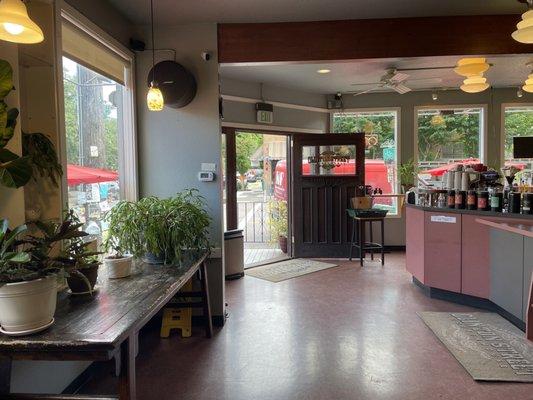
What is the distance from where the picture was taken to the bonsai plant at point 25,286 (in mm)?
1531

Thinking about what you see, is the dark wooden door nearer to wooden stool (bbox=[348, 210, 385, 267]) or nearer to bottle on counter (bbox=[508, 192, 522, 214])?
wooden stool (bbox=[348, 210, 385, 267])

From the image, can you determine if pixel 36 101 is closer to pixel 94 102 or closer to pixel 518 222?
pixel 94 102

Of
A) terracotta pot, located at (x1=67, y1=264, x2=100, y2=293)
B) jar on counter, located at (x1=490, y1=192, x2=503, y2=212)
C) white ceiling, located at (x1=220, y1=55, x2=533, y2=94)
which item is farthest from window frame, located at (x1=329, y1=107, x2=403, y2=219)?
terracotta pot, located at (x1=67, y1=264, x2=100, y2=293)

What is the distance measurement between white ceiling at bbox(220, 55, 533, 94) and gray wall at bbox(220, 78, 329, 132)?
0.37ft

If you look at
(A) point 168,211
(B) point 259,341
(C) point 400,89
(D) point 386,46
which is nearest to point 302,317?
(B) point 259,341

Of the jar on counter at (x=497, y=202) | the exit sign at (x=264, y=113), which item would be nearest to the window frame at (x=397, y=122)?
the exit sign at (x=264, y=113)

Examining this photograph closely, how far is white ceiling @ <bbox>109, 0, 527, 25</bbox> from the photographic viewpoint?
323 centimetres

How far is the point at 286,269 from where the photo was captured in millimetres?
5762

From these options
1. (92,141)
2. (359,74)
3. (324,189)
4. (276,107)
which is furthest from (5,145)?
(324,189)

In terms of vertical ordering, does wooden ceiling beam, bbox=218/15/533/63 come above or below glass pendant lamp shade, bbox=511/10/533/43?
above

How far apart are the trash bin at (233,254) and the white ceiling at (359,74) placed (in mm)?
2100

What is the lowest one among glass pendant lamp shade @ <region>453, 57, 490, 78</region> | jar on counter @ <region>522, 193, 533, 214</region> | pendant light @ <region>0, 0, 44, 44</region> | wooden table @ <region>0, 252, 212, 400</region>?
wooden table @ <region>0, 252, 212, 400</region>

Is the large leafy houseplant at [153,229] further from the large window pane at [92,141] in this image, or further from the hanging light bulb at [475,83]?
the hanging light bulb at [475,83]

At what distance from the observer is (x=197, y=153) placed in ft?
12.2
